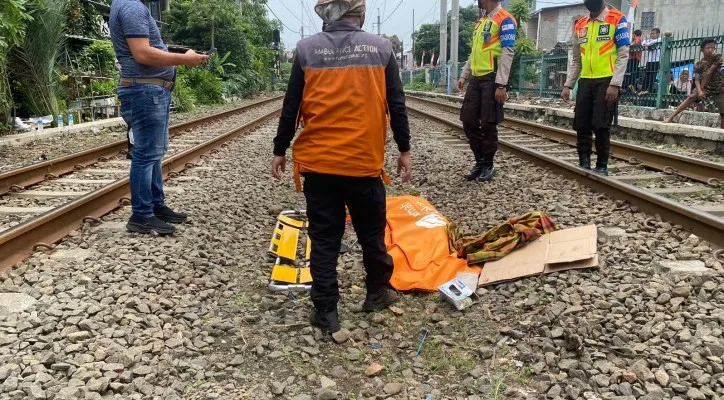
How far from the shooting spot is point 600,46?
5.54 m

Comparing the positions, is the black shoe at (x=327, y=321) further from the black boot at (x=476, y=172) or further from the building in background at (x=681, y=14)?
the building in background at (x=681, y=14)

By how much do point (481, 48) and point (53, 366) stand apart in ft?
16.0

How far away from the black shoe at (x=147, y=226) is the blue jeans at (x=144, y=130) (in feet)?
0.13

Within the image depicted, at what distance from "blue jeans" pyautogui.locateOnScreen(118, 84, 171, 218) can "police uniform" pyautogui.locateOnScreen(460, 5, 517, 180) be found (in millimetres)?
3222

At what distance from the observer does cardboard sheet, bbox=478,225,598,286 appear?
11.1ft

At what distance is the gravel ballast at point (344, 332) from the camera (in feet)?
7.79

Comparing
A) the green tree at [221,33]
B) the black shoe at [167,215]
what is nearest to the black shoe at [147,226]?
the black shoe at [167,215]

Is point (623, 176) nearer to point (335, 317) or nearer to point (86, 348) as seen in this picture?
point (335, 317)

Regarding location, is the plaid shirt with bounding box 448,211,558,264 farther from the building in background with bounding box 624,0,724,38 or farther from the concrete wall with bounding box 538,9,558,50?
the concrete wall with bounding box 538,9,558,50

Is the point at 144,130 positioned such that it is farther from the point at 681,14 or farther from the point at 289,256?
the point at 681,14

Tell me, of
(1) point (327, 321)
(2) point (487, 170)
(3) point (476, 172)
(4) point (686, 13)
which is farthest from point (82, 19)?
(4) point (686, 13)

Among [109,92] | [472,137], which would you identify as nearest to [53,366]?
[472,137]

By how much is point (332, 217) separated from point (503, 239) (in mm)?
1347

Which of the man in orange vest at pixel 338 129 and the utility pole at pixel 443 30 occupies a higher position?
the utility pole at pixel 443 30
